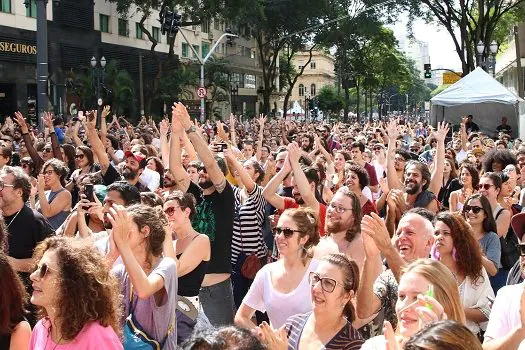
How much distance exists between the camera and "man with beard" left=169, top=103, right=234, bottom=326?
6492mm

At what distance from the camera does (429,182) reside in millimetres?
8547

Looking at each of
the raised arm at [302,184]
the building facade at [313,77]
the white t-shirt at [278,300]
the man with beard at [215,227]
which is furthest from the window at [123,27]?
the building facade at [313,77]

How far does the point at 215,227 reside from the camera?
6.75 m

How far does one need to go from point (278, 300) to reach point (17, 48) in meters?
33.2

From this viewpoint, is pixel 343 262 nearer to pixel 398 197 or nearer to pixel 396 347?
pixel 396 347

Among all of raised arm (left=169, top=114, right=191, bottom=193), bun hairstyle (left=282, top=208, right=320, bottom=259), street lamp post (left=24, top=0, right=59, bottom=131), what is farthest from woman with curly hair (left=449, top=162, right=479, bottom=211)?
street lamp post (left=24, top=0, right=59, bottom=131)

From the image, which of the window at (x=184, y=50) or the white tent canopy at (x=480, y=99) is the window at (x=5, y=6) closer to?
the white tent canopy at (x=480, y=99)

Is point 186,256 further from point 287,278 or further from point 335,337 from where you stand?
point 335,337

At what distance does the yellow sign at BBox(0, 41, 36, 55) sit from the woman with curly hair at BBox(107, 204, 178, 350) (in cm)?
3217

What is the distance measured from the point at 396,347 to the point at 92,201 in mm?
3569

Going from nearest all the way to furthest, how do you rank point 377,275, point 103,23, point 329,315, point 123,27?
point 329,315 → point 377,275 → point 103,23 → point 123,27

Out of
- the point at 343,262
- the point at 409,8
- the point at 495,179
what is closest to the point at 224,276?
the point at 343,262

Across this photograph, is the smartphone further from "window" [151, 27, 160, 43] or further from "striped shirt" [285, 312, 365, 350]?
"window" [151, 27, 160, 43]

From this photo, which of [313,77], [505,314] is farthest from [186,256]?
[313,77]
